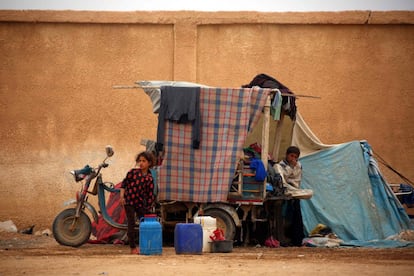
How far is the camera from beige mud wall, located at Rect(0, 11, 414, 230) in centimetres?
1517

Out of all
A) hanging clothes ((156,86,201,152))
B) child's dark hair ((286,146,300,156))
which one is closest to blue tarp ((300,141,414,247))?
child's dark hair ((286,146,300,156))

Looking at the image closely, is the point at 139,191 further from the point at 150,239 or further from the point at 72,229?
the point at 72,229

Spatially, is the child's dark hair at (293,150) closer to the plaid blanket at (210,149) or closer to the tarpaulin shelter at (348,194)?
the plaid blanket at (210,149)

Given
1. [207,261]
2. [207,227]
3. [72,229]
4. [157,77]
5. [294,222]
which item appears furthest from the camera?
[157,77]

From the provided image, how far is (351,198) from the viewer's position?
13.2m

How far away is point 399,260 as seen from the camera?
9.77m

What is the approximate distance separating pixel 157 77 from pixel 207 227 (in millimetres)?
Answer: 4922

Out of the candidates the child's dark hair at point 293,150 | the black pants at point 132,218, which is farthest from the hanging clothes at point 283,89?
the black pants at point 132,218

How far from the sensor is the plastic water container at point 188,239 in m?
10.5

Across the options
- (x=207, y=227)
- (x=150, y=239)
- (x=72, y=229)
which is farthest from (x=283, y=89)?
(x=72, y=229)

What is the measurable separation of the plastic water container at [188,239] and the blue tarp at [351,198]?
2.85 metres

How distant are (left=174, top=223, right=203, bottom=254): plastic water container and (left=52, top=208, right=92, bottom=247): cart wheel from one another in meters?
1.49

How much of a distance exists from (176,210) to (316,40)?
476 centimetres

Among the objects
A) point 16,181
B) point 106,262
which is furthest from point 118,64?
point 106,262
